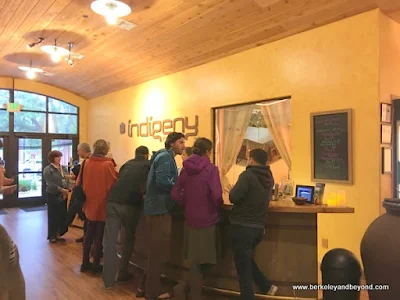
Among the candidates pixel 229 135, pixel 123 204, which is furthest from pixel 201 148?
pixel 229 135

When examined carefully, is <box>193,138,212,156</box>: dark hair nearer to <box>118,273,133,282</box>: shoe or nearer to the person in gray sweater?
the person in gray sweater

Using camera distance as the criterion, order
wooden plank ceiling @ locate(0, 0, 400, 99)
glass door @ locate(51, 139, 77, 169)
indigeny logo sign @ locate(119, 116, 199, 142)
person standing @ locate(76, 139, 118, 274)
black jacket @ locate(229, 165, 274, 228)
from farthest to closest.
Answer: glass door @ locate(51, 139, 77, 169) → indigeny logo sign @ locate(119, 116, 199, 142) → wooden plank ceiling @ locate(0, 0, 400, 99) → person standing @ locate(76, 139, 118, 274) → black jacket @ locate(229, 165, 274, 228)

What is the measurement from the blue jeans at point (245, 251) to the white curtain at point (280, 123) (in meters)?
2.17

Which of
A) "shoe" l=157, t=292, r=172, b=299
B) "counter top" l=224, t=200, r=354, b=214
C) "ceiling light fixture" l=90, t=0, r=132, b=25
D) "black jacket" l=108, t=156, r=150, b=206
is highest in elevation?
"ceiling light fixture" l=90, t=0, r=132, b=25

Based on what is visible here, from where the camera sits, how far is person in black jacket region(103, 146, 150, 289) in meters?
3.72

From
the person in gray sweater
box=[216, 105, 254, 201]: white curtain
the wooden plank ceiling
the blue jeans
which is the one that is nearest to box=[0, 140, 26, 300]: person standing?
the person in gray sweater

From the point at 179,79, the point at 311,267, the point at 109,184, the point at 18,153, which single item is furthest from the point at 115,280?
the point at 18,153

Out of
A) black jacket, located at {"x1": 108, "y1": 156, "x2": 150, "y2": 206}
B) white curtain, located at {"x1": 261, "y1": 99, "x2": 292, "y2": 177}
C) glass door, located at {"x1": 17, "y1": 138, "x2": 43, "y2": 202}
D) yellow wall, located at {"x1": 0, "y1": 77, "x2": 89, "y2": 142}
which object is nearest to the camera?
black jacket, located at {"x1": 108, "y1": 156, "x2": 150, "y2": 206}

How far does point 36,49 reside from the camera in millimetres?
6641

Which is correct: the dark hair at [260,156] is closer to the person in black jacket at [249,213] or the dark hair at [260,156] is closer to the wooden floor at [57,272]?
the person in black jacket at [249,213]

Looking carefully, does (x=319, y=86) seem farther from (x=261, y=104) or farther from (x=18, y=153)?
(x=18, y=153)

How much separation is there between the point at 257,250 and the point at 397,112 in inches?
89.1

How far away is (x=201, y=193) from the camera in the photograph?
3.06 meters

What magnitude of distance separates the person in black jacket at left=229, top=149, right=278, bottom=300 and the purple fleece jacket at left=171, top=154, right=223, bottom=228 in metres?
0.16
